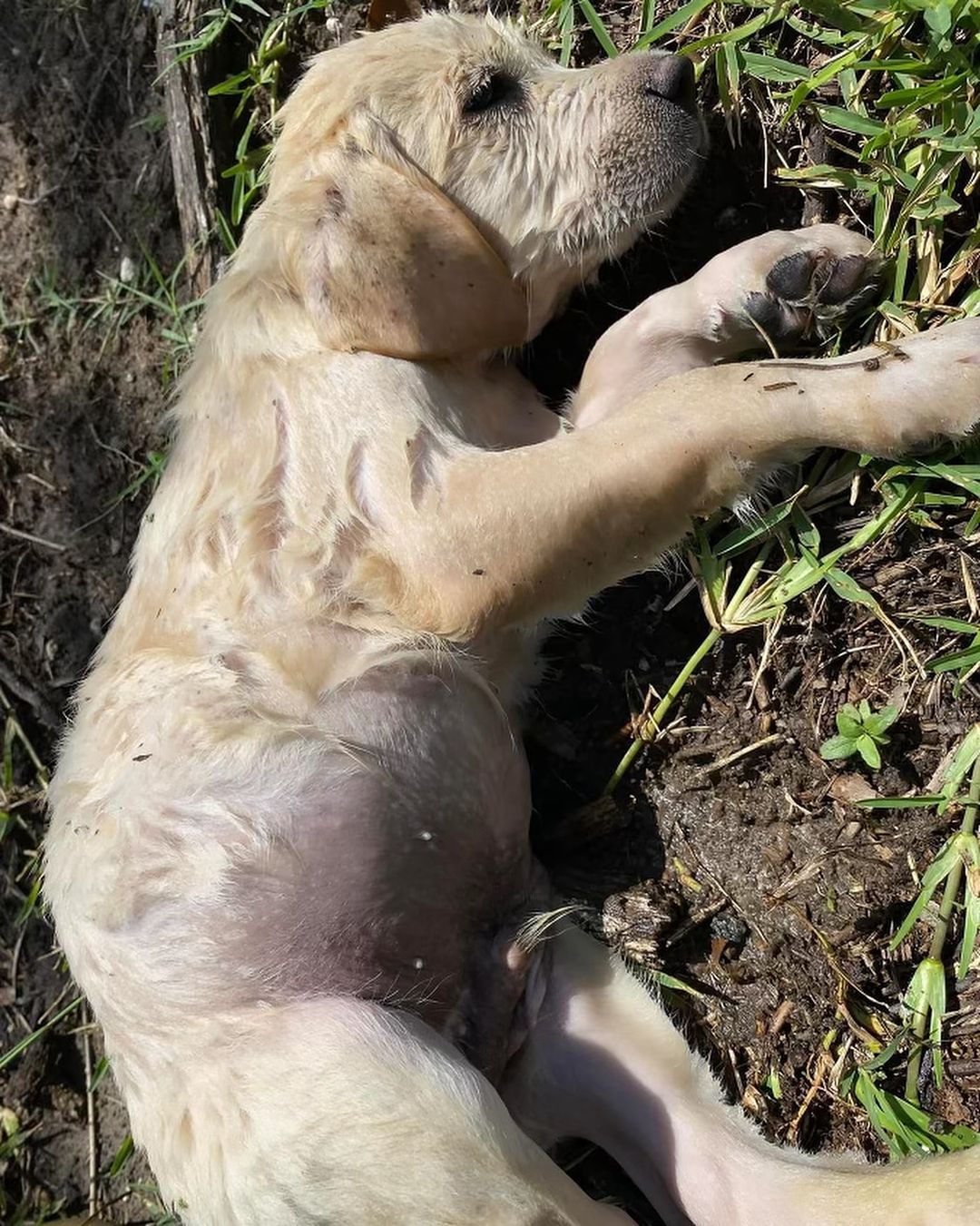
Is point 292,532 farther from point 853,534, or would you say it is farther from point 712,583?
point 853,534

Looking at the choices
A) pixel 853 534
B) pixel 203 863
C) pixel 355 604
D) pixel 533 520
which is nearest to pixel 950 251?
pixel 853 534

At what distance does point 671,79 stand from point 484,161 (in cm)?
63

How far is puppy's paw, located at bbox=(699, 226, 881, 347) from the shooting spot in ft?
9.79

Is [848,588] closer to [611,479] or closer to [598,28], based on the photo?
[611,479]

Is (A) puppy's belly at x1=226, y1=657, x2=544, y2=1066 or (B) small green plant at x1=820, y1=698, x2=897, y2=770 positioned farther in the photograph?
(B) small green plant at x1=820, y1=698, x2=897, y2=770

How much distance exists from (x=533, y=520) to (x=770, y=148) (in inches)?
59.9

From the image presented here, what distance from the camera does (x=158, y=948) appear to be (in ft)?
8.87

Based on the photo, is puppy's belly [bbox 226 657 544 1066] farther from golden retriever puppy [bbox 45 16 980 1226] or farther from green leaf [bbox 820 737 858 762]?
green leaf [bbox 820 737 858 762]

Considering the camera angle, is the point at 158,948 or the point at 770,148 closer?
the point at 158,948

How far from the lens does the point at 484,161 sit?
10.7ft

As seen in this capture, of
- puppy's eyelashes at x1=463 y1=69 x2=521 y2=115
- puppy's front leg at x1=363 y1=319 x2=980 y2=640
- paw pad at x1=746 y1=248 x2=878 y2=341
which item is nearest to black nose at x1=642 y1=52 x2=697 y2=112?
puppy's eyelashes at x1=463 y1=69 x2=521 y2=115

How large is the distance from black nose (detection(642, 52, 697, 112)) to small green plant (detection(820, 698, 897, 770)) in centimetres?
194

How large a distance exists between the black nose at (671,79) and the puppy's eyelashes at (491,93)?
1.38ft

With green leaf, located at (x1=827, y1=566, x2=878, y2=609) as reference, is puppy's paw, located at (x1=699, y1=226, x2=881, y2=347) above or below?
above
